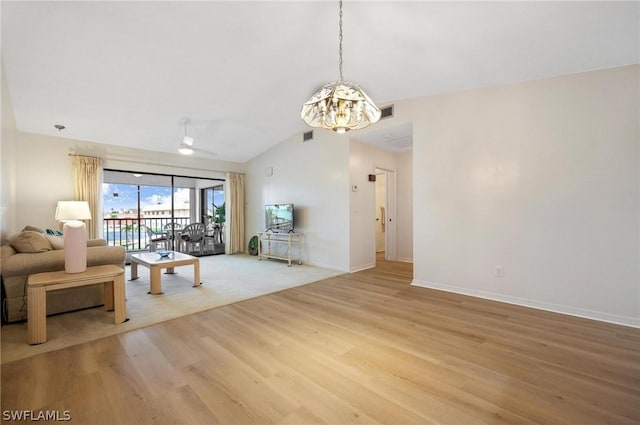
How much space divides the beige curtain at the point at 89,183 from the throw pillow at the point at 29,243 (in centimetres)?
242

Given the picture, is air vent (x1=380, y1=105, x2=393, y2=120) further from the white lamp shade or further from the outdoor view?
the white lamp shade

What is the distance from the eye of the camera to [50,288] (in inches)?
93.1

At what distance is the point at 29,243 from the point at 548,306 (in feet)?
18.5

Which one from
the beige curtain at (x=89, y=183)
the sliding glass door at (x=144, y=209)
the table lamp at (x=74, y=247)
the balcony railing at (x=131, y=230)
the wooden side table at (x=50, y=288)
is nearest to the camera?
the wooden side table at (x=50, y=288)

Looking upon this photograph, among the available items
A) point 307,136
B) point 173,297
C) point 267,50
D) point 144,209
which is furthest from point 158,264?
point 144,209

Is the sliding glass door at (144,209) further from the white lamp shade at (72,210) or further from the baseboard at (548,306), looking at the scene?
the baseboard at (548,306)

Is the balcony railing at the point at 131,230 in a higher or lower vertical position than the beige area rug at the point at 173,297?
higher

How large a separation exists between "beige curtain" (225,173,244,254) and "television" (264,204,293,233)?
4.30ft

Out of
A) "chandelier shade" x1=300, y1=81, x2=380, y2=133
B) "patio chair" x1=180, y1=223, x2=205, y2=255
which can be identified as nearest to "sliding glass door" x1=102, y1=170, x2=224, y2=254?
"patio chair" x1=180, y1=223, x2=205, y2=255

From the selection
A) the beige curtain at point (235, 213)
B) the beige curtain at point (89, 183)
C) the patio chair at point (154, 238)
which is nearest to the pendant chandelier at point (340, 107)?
the beige curtain at point (89, 183)

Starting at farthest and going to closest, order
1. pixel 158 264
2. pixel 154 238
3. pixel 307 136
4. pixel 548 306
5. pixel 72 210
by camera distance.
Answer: pixel 154 238
pixel 307 136
pixel 72 210
pixel 158 264
pixel 548 306

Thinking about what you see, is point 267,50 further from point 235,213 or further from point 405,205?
point 235,213

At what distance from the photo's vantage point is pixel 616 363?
6.54 ft

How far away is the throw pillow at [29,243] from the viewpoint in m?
2.80
